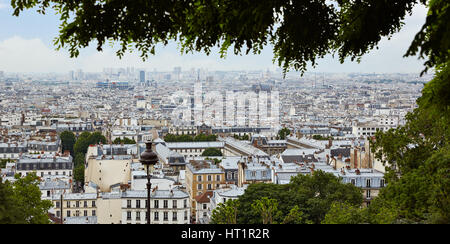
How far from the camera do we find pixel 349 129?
105938mm

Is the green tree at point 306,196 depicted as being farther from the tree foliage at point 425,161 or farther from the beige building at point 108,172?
the beige building at point 108,172

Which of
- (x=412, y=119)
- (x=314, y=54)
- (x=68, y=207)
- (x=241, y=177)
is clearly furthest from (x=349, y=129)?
(x=314, y=54)

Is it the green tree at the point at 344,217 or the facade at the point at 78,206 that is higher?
the green tree at the point at 344,217

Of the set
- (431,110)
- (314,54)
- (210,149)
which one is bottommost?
(210,149)

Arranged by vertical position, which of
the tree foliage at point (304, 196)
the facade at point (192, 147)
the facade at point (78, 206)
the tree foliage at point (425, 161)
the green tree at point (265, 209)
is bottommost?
the facade at point (192, 147)

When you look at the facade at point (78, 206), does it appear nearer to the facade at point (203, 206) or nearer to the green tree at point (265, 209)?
the facade at point (203, 206)

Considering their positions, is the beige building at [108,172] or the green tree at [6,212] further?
the beige building at [108,172]

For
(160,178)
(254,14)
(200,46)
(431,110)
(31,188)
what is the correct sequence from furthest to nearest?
(160,178) → (31,188) → (200,46) → (431,110) → (254,14)

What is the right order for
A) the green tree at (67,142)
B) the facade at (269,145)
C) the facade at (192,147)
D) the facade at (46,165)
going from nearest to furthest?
the facade at (46,165), the facade at (192,147), the facade at (269,145), the green tree at (67,142)

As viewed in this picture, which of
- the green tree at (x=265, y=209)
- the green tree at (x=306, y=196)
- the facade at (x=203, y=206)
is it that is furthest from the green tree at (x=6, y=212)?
the facade at (x=203, y=206)

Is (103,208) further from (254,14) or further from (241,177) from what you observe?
(254,14)

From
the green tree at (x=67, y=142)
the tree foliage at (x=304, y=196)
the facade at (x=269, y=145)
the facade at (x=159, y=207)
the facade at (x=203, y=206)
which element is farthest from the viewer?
the green tree at (x=67, y=142)

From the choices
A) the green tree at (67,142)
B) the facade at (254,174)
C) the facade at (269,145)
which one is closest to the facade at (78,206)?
the facade at (254,174)
